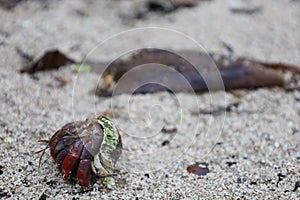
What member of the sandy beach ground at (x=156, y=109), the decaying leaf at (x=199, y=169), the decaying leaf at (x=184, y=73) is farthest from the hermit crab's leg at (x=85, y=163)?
the decaying leaf at (x=184, y=73)

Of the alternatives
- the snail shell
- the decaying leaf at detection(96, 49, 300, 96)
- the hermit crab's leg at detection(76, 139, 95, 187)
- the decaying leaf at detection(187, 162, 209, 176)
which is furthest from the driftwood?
the hermit crab's leg at detection(76, 139, 95, 187)

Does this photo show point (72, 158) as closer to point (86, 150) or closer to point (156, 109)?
point (86, 150)

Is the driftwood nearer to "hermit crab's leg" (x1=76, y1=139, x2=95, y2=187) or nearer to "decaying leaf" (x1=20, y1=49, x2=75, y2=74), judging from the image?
"decaying leaf" (x1=20, y1=49, x2=75, y2=74)

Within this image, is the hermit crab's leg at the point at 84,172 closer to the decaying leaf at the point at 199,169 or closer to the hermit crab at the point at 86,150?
the hermit crab at the point at 86,150

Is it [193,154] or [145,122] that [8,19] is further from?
[193,154]

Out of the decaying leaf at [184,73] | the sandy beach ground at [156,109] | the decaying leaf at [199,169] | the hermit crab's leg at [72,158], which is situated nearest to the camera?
the hermit crab's leg at [72,158]

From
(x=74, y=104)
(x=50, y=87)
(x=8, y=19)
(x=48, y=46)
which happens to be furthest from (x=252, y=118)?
(x=8, y=19)
